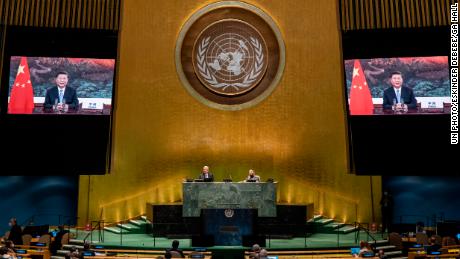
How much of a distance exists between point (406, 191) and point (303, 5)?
22.5 ft

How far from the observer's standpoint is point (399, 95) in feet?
50.6

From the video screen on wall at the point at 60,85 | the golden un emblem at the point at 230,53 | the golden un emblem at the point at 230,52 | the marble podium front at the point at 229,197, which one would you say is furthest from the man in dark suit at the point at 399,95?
the video screen on wall at the point at 60,85

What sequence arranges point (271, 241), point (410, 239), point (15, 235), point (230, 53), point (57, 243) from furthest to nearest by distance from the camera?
point (230, 53) → point (271, 241) → point (410, 239) → point (57, 243) → point (15, 235)

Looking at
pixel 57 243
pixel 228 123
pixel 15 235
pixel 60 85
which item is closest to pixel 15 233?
pixel 15 235

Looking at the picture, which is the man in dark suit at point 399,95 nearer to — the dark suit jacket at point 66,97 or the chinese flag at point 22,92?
the dark suit jacket at point 66,97

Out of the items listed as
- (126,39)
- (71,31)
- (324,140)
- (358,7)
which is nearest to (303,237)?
(324,140)

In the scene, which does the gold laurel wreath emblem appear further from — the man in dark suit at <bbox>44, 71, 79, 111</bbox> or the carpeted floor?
the carpeted floor

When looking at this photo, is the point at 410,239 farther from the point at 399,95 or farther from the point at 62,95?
the point at 62,95

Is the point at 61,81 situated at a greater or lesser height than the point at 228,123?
greater

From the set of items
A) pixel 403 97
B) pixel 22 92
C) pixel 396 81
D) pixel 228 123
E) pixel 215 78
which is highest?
pixel 215 78

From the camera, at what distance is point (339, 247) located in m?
12.8

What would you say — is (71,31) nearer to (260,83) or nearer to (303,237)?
(260,83)

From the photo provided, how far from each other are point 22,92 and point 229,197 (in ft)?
23.4

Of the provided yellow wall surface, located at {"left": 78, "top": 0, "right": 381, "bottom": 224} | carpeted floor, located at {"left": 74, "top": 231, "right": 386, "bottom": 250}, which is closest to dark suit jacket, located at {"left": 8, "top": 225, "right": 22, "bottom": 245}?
carpeted floor, located at {"left": 74, "top": 231, "right": 386, "bottom": 250}
